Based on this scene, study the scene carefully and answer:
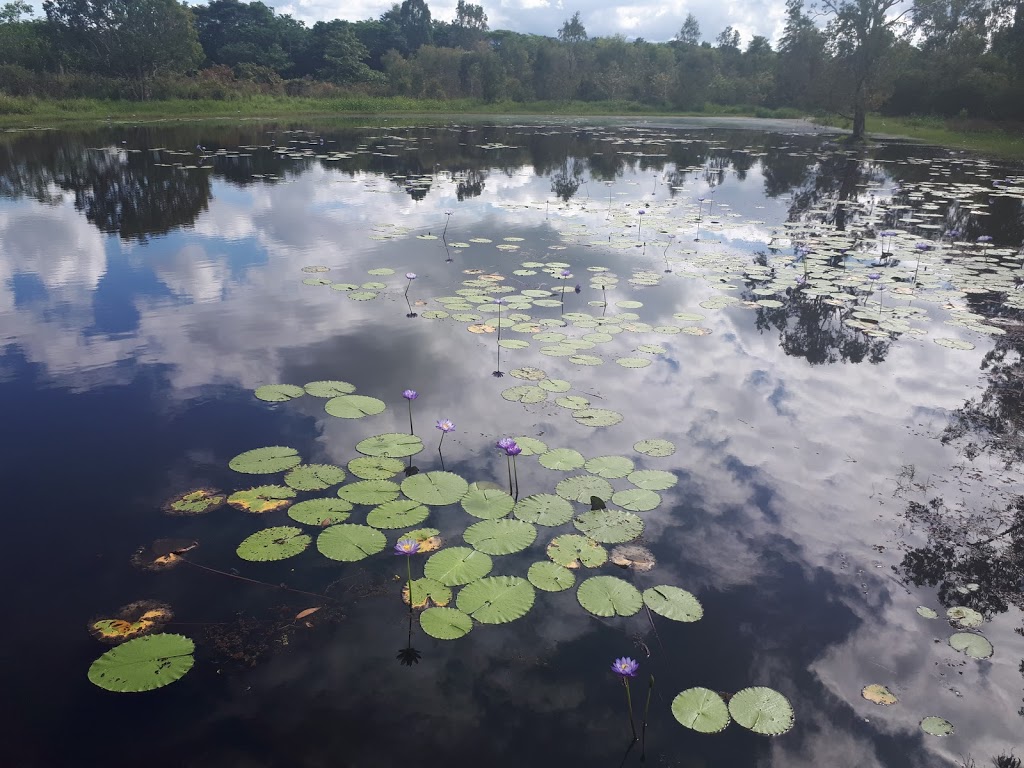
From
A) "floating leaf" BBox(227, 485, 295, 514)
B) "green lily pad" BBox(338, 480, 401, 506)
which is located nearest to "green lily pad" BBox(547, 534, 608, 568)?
"green lily pad" BBox(338, 480, 401, 506)

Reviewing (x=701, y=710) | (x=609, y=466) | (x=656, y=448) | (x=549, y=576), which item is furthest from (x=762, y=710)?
(x=656, y=448)

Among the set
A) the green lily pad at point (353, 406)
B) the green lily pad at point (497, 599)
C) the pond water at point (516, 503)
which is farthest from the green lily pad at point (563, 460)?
the green lily pad at point (353, 406)

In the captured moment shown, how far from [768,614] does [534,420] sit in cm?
140

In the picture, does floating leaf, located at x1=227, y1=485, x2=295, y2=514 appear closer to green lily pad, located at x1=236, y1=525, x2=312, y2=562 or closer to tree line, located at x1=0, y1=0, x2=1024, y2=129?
green lily pad, located at x1=236, y1=525, x2=312, y2=562

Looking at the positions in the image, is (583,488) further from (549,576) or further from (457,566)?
(457,566)

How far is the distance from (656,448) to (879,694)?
1.28 m

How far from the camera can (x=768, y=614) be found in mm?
1828

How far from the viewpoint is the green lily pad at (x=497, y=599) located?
1770 millimetres

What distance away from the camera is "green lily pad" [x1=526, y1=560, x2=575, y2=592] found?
1881 mm

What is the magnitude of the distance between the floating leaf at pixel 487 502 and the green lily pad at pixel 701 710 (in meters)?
0.90

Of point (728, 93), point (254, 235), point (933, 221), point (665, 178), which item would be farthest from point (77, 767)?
point (728, 93)

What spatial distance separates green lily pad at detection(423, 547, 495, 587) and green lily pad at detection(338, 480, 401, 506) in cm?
39

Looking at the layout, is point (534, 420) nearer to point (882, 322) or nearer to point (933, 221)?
point (882, 322)

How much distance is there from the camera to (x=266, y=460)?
8.10 ft
